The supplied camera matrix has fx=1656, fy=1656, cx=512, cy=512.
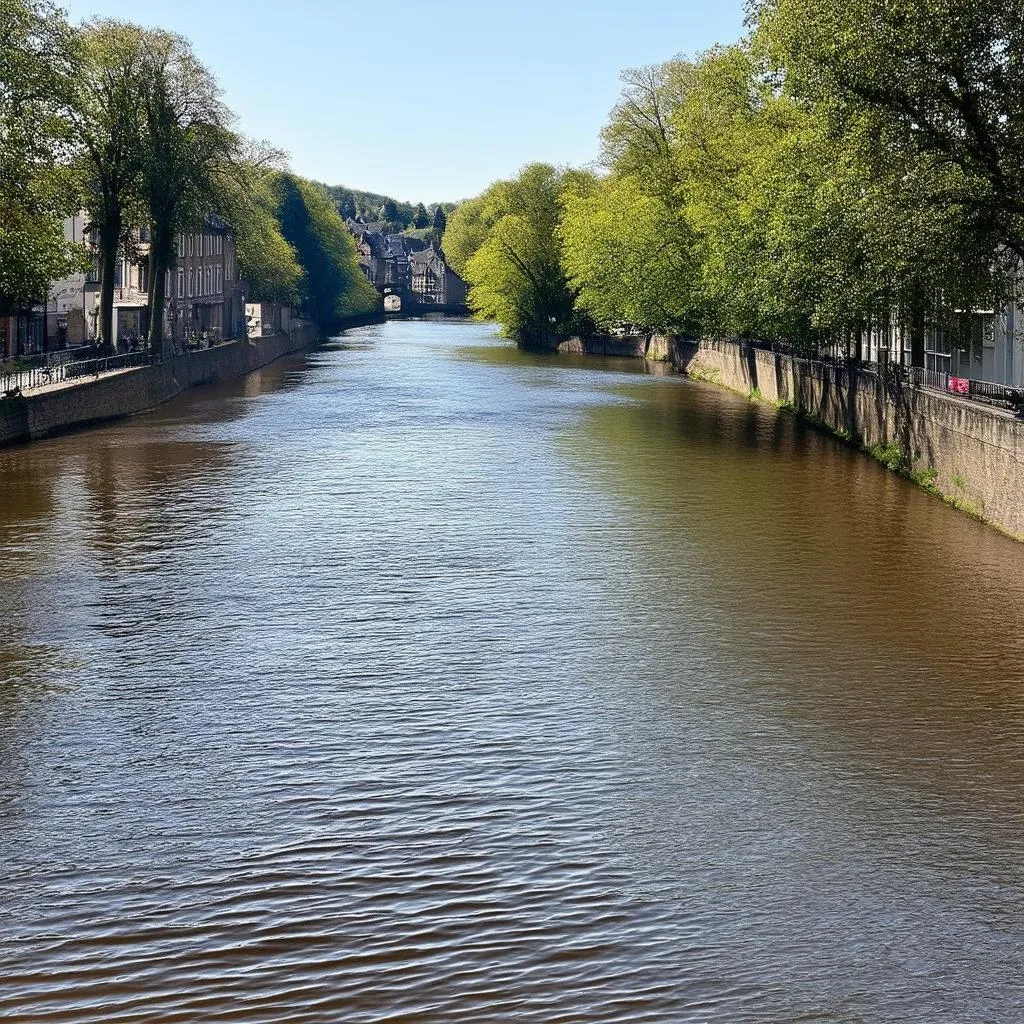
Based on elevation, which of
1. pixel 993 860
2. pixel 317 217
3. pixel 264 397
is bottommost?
pixel 993 860

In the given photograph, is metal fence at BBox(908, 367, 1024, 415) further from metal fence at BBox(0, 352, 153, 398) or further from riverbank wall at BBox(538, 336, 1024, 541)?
metal fence at BBox(0, 352, 153, 398)

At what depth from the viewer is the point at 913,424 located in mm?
41500

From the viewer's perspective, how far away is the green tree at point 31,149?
45.1m

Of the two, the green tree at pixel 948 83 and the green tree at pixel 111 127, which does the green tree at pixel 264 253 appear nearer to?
the green tree at pixel 111 127

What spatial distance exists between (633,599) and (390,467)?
18.3 meters

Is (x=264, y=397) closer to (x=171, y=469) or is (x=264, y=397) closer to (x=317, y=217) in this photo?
(x=171, y=469)

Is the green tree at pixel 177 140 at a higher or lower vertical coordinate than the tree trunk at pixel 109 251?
higher

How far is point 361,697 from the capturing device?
20.2 m

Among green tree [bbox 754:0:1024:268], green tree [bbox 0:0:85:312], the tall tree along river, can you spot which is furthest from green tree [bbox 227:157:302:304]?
the tall tree along river

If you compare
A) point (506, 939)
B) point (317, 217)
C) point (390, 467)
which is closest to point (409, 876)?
point (506, 939)

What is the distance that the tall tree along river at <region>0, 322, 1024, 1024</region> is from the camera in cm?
1238

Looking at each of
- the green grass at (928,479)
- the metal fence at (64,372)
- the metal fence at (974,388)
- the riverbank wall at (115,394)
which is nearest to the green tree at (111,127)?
the metal fence at (64,372)

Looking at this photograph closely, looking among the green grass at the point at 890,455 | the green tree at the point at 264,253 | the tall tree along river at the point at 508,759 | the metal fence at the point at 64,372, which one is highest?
the green tree at the point at 264,253

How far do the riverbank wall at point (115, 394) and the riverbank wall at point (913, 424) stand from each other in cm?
2406
